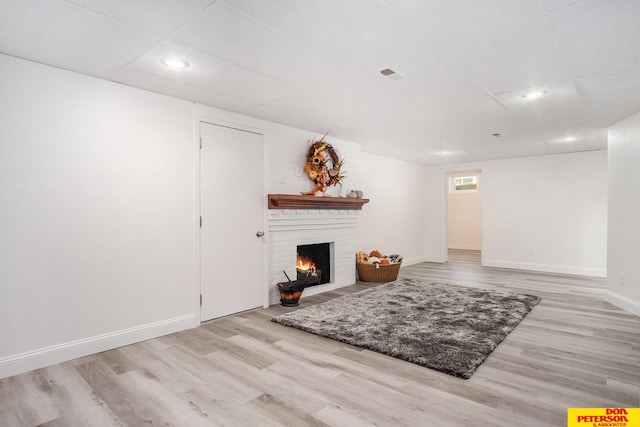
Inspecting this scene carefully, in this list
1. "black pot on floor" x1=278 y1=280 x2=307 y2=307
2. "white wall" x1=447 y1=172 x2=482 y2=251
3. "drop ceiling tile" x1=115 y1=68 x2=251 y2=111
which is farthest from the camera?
"white wall" x1=447 y1=172 x2=482 y2=251

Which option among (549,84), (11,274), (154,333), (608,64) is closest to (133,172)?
(11,274)

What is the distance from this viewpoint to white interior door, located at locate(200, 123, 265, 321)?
12.1ft

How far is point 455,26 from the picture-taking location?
2.13 m

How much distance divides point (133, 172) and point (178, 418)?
2133 millimetres

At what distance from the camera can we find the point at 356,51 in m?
2.46

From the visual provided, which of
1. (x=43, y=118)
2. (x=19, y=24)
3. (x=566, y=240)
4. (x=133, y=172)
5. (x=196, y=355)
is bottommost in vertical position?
(x=196, y=355)

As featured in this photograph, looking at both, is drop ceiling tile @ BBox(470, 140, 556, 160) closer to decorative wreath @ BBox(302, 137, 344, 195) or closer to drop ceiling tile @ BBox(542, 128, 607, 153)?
drop ceiling tile @ BBox(542, 128, 607, 153)

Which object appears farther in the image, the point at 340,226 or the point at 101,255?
the point at 340,226

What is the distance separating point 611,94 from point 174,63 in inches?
157

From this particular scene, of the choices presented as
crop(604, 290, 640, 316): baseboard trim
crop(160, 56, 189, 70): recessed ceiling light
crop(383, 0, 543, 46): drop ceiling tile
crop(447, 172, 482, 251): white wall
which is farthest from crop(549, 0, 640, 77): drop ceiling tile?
crop(447, 172, 482, 251): white wall

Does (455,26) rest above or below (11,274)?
above

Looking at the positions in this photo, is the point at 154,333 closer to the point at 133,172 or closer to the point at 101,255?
the point at 101,255

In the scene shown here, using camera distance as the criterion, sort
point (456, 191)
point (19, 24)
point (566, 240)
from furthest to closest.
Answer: point (456, 191), point (566, 240), point (19, 24)

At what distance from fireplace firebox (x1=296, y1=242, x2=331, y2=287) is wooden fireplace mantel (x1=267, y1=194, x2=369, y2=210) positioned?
64 cm
